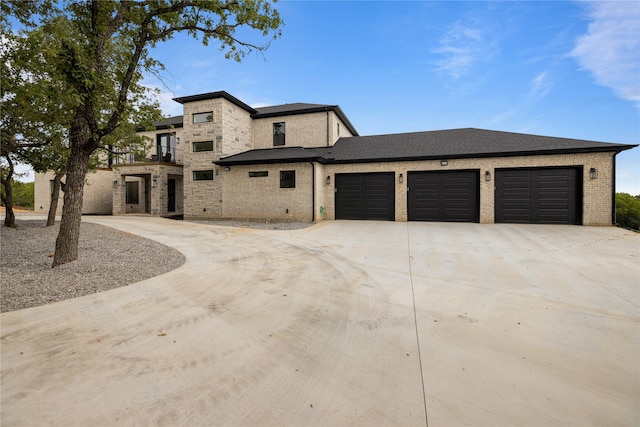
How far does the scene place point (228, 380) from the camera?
2.41 metres

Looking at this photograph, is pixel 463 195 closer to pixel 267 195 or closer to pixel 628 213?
pixel 628 213

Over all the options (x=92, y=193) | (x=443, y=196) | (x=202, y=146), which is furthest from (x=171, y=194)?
(x=443, y=196)

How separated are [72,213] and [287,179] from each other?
9.99 metres

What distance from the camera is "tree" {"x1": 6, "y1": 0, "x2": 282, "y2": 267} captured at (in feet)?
19.0

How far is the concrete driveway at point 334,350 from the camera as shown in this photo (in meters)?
2.08

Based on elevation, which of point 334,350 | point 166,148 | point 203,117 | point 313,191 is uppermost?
point 203,117

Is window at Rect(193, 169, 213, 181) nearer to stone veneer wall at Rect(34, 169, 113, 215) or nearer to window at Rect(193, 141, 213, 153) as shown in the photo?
window at Rect(193, 141, 213, 153)

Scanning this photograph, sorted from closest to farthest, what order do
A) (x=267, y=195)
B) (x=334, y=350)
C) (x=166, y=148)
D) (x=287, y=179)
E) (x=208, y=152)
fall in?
(x=334, y=350)
(x=287, y=179)
(x=267, y=195)
(x=208, y=152)
(x=166, y=148)

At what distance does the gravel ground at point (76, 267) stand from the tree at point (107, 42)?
62 centimetres

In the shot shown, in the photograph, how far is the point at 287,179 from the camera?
49.9ft

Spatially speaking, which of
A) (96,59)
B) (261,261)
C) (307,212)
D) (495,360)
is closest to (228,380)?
(495,360)

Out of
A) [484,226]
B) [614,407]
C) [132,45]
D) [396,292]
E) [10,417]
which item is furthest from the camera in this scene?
[484,226]

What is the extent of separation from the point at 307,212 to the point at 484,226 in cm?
833

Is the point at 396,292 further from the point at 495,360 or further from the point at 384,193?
the point at 384,193
